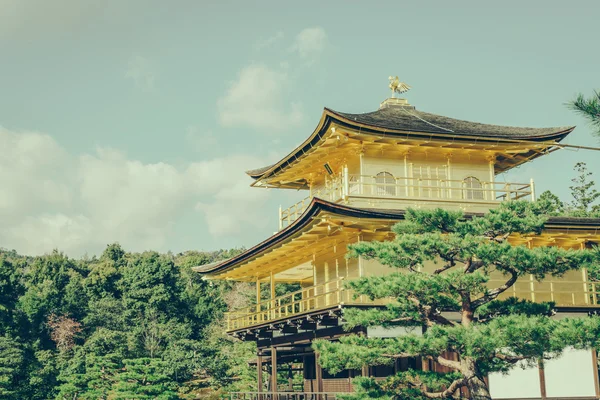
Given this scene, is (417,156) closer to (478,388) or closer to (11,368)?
(478,388)

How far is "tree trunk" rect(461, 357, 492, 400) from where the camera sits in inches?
627

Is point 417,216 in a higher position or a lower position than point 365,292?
higher

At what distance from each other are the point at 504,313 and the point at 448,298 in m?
1.96

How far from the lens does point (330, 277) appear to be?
23.2 meters

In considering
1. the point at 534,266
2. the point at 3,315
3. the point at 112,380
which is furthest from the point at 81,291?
the point at 534,266

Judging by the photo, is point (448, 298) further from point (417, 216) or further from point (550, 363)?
point (550, 363)

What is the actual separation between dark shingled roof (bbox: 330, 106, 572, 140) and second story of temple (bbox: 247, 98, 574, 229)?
3 cm

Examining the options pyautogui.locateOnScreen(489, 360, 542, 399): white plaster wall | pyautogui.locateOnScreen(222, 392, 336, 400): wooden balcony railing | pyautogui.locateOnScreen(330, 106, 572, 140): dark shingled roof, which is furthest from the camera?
pyautogui.locateOnScreen(330, 106, 572, 140): dark shingled roof

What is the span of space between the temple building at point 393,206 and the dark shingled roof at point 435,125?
0.17ft

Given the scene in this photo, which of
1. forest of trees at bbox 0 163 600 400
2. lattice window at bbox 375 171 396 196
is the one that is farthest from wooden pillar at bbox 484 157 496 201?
forest of trees at bbox 0 163 600 400

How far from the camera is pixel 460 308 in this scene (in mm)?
16297

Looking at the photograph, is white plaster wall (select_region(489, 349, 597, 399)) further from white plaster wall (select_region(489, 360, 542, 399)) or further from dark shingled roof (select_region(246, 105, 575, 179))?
dark shingled roof (select_region(246, 105, 575, 179))

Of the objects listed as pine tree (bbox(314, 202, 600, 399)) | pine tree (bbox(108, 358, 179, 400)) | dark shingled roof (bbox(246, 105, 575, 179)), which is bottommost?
pine tree (bbox(108, 358, 179, 400))

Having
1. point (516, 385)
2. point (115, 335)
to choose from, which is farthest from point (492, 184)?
point (115, 335)
